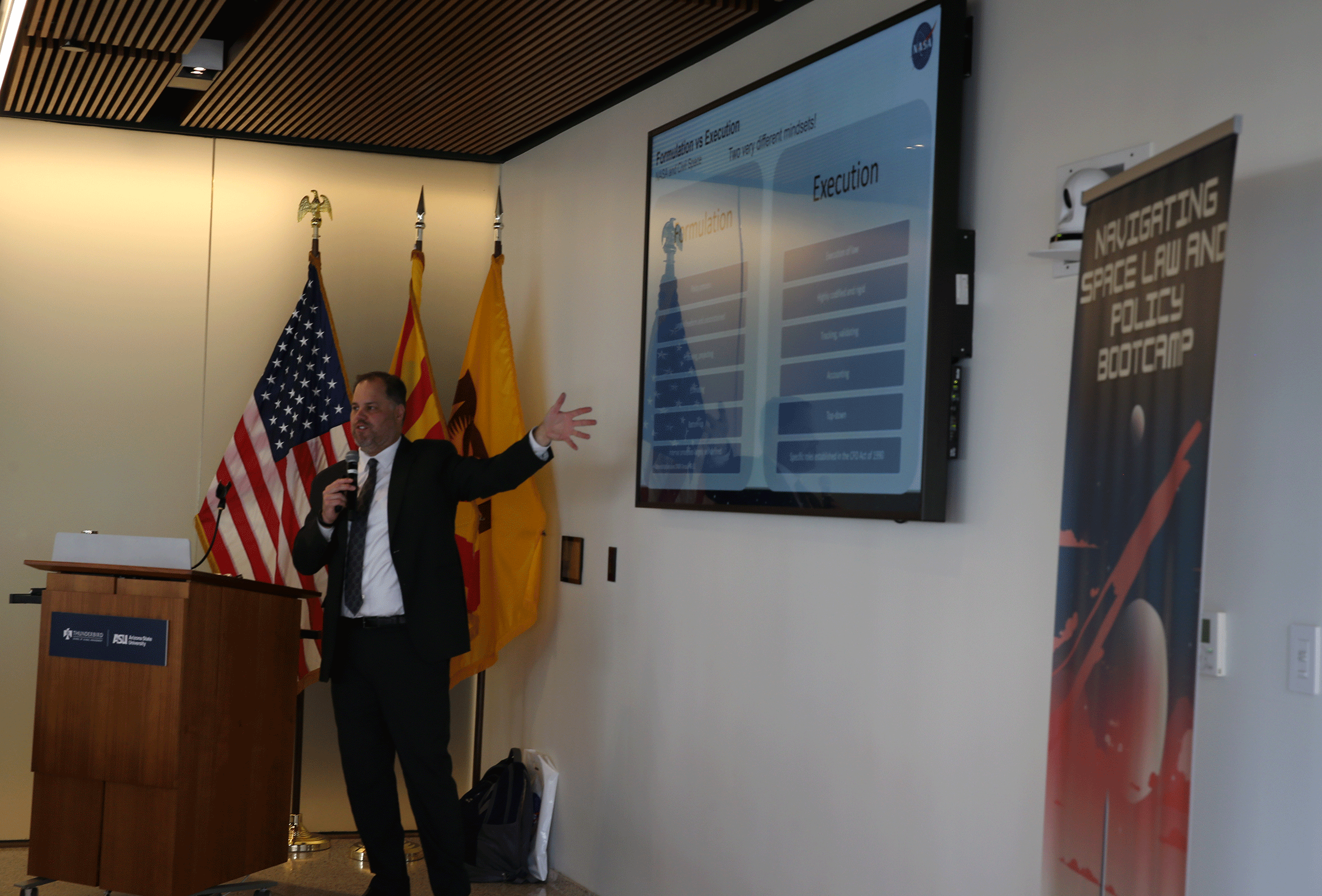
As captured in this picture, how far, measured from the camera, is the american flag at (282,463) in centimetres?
496

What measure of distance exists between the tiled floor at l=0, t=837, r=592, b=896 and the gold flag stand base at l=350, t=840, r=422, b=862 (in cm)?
3

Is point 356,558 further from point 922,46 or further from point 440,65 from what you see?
point 922,46

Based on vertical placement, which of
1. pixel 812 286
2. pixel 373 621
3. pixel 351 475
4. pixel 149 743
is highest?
pixel 812 286

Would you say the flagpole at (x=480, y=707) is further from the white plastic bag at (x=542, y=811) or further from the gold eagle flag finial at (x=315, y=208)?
the gold eagle flag finial at (x=315, y=208)

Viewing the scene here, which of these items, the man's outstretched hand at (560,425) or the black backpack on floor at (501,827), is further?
the black backpack on floor at (501,827)

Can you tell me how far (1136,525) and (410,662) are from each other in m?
2.74

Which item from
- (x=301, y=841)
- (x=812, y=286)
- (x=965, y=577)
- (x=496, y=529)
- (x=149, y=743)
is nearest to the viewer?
(x=965, y=577)

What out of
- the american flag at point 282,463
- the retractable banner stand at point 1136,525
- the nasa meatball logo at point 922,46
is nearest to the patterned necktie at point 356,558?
the american flag at point 282,463

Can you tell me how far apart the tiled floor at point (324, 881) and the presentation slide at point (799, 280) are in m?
1.68

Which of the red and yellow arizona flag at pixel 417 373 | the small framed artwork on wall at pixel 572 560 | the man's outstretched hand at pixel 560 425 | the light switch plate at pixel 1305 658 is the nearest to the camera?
the light switch plate at pixel 1305 658

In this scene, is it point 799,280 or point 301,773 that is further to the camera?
point 301,773

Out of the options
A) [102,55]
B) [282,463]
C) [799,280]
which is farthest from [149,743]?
[102,55]

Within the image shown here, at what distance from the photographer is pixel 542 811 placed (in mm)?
4742

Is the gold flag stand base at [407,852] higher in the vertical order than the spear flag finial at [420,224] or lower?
lower
